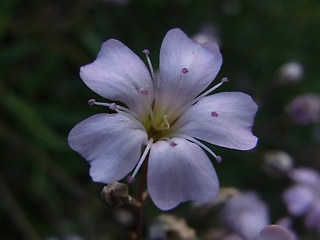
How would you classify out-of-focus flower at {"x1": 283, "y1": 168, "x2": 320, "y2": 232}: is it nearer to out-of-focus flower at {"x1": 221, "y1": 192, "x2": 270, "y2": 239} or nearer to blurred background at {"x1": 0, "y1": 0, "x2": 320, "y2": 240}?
blurred background at {"x1": 0, "y1": 0, "x2": 320, "y2": 240}

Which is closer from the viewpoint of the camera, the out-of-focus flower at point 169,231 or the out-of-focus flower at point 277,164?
the out-of-focus flower at point 169,231

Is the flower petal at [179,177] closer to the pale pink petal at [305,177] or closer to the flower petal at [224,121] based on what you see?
the flower petal at [224,121]

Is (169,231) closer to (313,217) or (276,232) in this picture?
(276,232)

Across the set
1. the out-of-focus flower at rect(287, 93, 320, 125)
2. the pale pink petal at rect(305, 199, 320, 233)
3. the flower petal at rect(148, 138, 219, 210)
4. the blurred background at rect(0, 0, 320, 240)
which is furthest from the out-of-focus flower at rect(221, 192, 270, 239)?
the flower petal at rect(148, 138, 219, 210)

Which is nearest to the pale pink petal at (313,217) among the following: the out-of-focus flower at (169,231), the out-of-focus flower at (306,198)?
the out-of-focus flower at (306,198)

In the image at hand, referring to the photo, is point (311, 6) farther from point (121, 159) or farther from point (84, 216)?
point (121, 159)

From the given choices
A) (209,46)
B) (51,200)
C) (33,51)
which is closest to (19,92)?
(33,51)

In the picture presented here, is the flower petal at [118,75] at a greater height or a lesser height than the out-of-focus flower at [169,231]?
greater

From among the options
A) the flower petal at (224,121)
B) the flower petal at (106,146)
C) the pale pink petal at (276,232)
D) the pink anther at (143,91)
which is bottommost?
the pale pink petal at (276,232)
